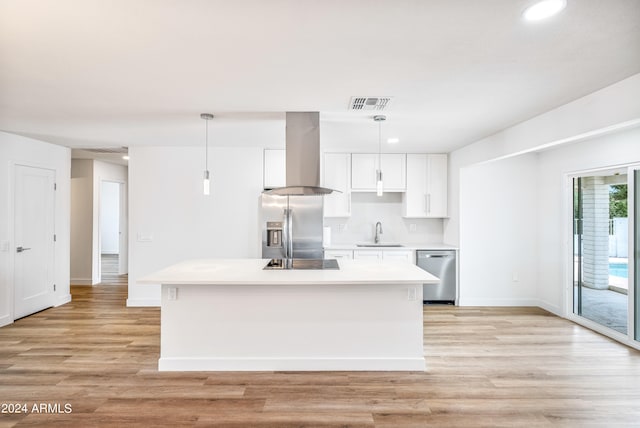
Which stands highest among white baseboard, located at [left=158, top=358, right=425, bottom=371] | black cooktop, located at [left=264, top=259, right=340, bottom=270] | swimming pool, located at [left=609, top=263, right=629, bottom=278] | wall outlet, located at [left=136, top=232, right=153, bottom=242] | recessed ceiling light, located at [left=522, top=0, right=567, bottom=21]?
recessed ceiling light, located at [left=522, top=0, right=567, bottom=21]

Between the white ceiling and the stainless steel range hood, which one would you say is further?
the stainless steel range hood

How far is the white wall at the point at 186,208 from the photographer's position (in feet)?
17.0

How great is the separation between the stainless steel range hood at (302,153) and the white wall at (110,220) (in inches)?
390

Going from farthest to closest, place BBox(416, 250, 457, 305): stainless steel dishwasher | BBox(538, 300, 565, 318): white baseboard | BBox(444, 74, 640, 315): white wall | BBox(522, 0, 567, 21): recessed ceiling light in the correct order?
BBox(416, 250, 457, 305): stainless steel dishwasher → BBox(538, 300, 565, 318): white baseboard → BBox(444, 74, 640, 315): white wall → BBox(522, 0, 567, 21): recessed ceiling light

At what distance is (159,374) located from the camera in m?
2.98

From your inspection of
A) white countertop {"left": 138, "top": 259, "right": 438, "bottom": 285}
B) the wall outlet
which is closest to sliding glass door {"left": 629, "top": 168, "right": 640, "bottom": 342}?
white countertop {"left": 138, "top": 259, "right": 438, "bottom": 285}

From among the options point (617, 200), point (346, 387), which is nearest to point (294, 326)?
point (346, 387)

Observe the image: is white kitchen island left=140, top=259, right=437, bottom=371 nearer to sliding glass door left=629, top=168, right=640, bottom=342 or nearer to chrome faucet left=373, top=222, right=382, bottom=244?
sliding glass door left=629, top=168, right=640, bottom=342

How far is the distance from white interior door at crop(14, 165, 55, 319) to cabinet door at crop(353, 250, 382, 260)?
4.46 meters

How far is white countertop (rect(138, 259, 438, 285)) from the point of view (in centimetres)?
287

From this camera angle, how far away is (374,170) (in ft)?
18.4

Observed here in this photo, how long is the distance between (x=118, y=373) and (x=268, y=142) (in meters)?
3.16

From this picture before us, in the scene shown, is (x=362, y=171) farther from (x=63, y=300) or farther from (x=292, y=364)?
(x=63, y=300)

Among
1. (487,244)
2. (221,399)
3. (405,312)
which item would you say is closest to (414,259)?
(487,244)
